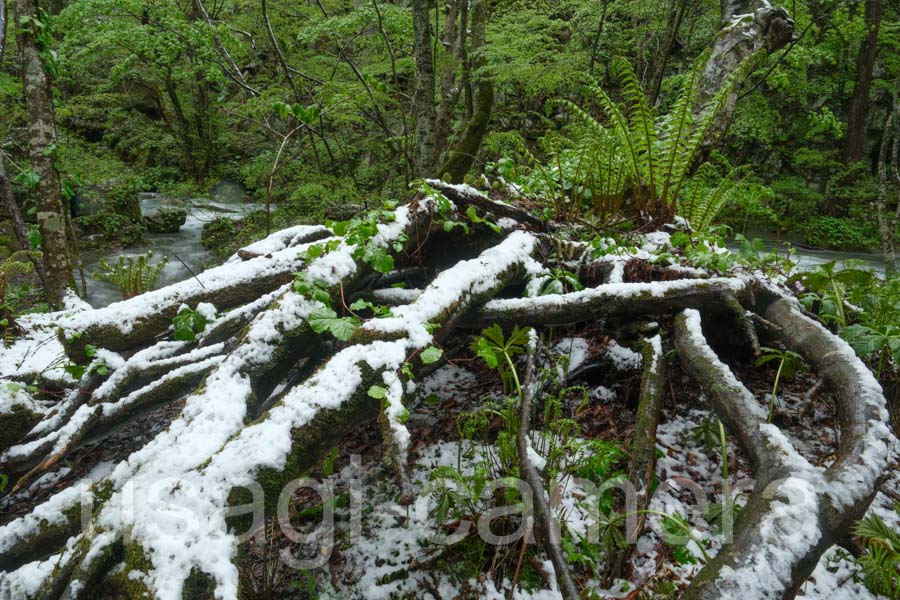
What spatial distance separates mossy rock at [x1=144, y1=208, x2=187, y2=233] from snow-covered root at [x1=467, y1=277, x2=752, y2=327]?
36.2ft

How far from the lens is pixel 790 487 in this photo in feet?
4.00

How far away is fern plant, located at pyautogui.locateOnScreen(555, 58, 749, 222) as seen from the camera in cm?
303

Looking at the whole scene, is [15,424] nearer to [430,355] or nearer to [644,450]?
[430,355]

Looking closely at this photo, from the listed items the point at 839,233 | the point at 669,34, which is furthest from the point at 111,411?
the point at 839,233

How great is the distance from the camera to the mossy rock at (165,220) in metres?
10.5

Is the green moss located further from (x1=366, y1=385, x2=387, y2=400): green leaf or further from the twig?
the twig

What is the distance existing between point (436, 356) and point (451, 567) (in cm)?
82

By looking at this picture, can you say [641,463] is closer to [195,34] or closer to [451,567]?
[451,567]

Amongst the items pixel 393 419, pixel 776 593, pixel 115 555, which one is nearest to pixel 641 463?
pixel 776 593

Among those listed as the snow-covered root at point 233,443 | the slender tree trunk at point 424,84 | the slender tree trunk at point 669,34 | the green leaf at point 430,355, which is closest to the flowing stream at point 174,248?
the slender tree trunk at point 424,84

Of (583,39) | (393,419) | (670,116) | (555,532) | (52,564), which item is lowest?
(52,564)

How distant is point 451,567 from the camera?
170 centimetres

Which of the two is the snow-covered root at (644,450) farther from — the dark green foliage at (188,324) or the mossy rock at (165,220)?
the mossy rock at (165,220)

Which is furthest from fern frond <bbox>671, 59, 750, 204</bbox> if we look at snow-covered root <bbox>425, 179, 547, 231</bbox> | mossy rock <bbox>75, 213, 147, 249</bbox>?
mossy rock <bbox>75, 213, 147, 249</bbox>
